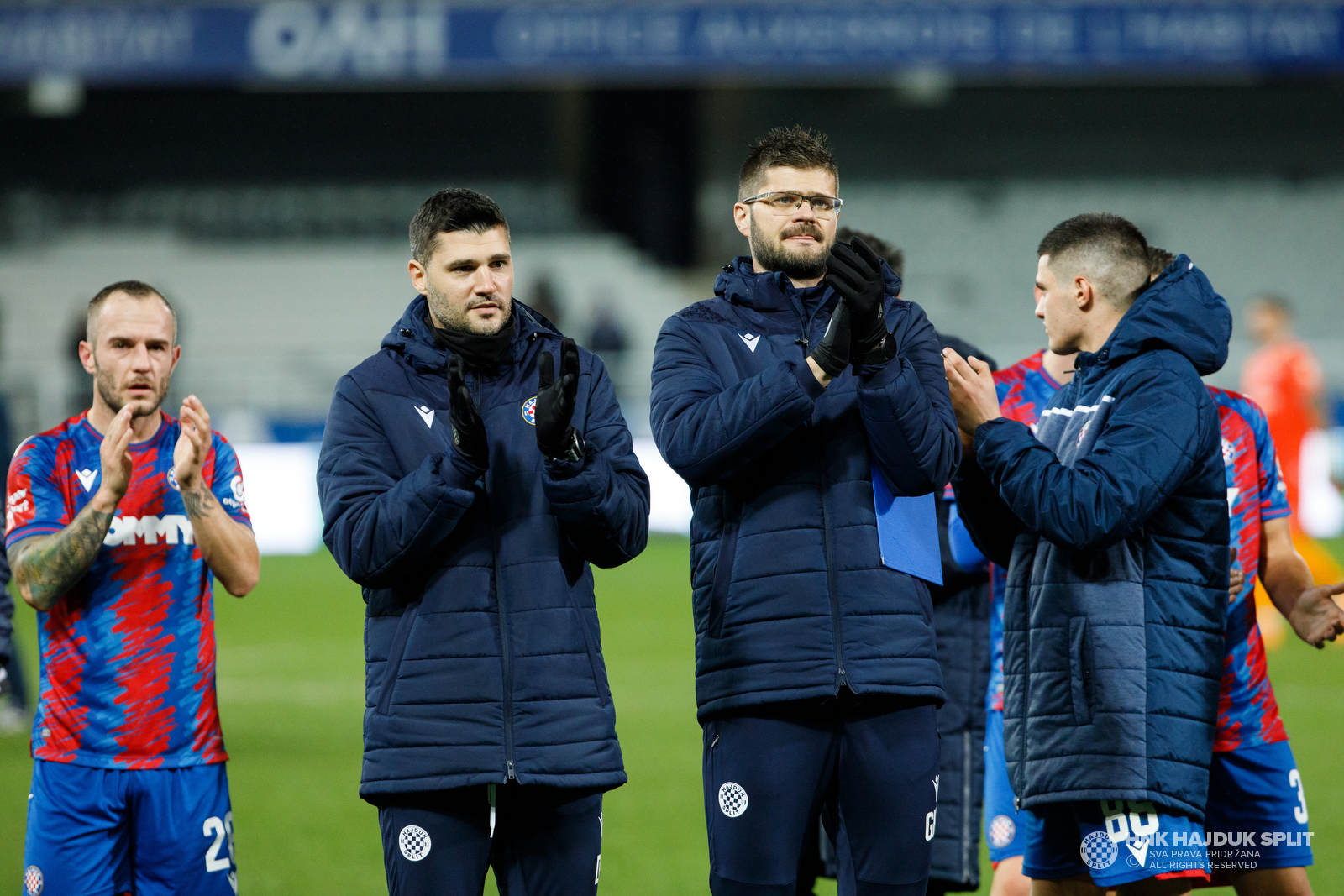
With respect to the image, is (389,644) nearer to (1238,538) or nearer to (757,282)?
(757,282)

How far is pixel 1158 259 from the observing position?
4.21 m

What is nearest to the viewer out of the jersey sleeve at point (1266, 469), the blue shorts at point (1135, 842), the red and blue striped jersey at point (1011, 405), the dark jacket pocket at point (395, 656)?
the dark jacket pocket at point (395, 656)

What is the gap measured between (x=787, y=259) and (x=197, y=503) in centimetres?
164

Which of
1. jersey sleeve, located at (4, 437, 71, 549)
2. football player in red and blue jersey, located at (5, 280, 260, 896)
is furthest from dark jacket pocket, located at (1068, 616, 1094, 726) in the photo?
jersey sleeve, located at (4, 437, 71, 549)

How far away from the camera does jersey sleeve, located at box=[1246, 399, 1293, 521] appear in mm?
4336

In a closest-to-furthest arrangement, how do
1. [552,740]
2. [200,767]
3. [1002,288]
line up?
1. [552,740]
2. [200,767]
3. [1002,288]

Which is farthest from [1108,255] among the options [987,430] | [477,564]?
[477,564]

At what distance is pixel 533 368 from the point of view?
3.69m

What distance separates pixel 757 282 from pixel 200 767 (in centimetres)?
190

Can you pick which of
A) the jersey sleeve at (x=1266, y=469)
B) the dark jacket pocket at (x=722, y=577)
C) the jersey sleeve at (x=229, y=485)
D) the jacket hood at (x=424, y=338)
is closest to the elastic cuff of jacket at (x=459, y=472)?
the jacket hood at (x=424, y=338)

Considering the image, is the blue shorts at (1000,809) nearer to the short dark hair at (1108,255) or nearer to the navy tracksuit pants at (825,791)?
the navy tracksuit pants at (825,791)

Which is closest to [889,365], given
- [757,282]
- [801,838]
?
[757,282]

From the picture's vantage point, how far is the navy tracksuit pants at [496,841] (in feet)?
11.2

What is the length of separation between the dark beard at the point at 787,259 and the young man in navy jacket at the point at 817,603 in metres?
0.21
